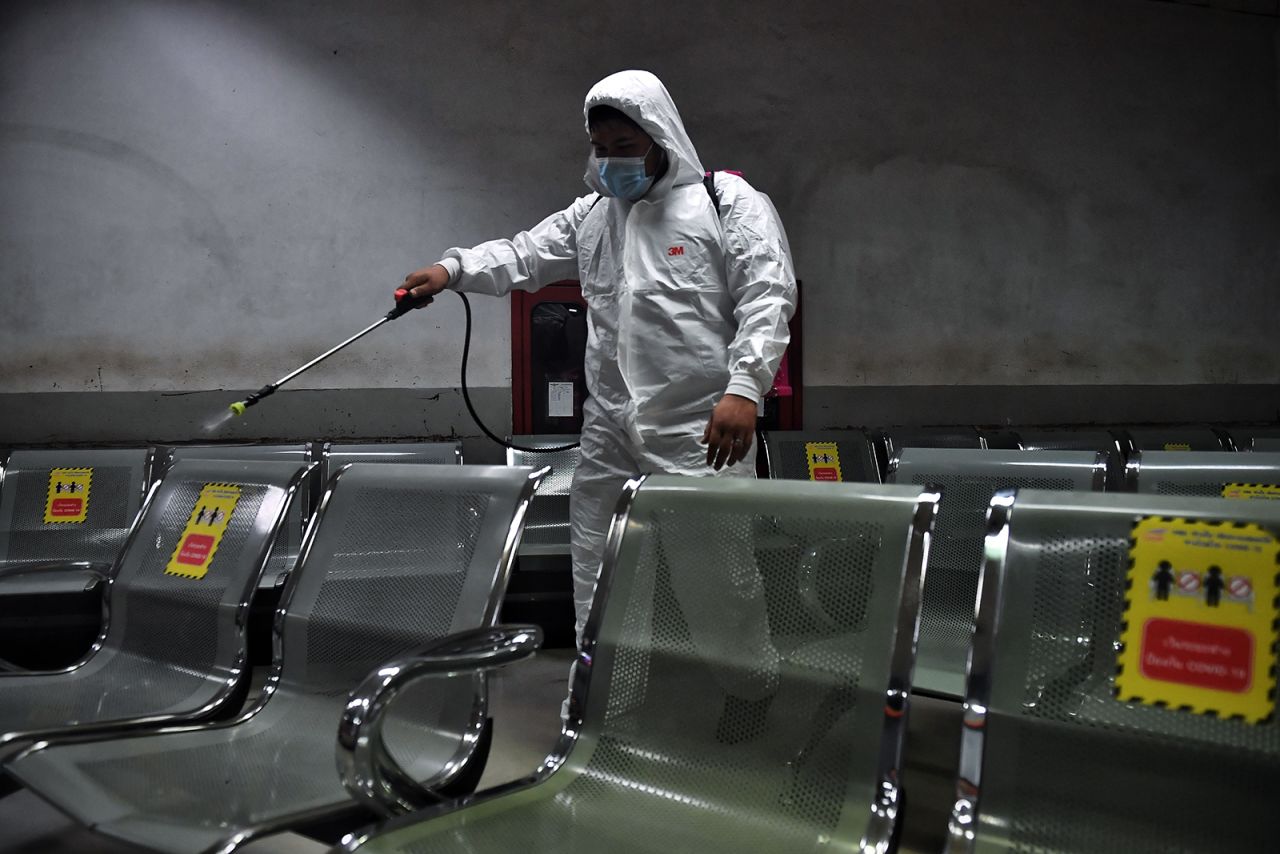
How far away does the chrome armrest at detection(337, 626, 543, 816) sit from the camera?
1.11m

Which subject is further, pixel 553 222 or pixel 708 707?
pixel 553 222

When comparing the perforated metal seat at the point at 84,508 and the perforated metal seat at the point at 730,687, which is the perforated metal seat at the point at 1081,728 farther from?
the perforated metal seat at the point at 84,508

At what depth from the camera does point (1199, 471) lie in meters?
1.81

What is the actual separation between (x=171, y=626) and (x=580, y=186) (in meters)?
3.43

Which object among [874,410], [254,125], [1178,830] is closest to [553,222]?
[1178,830]

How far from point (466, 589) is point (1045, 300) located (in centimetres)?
484

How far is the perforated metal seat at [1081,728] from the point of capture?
917 millimetres

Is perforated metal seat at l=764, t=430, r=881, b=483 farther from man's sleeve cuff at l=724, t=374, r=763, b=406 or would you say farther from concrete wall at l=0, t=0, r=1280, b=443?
man's sleeve cuff at l=724, t=374, r=763, b=406

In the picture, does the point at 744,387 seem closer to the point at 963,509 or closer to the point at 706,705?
the point at 963,509

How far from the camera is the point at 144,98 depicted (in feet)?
14.6

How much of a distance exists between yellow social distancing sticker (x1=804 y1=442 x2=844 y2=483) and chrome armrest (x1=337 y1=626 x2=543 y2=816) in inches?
115

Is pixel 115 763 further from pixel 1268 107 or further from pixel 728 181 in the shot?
pixel 1268 107

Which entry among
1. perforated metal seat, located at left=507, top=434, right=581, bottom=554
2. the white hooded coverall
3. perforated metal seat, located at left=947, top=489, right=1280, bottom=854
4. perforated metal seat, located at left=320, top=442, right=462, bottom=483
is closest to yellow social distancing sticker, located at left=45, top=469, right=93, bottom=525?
perforated metal seat, located at left=320, top=442, right=462, bottom=483

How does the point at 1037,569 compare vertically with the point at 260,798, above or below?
above
